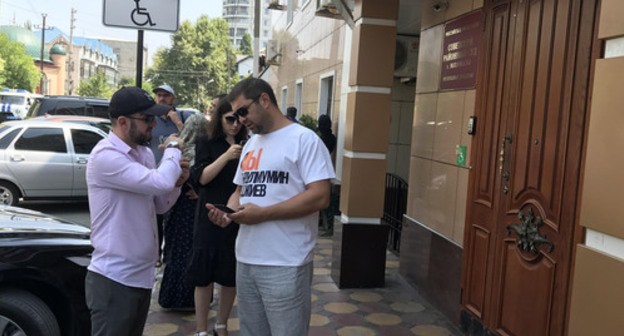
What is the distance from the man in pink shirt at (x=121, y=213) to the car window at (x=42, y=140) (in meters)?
7.48

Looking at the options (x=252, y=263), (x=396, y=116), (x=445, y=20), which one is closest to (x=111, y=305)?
(x=252, y=263)

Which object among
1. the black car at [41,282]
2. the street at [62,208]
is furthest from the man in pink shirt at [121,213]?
the street at [62,208]

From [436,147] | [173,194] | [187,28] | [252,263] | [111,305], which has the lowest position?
[111,305]

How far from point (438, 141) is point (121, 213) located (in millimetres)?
3170

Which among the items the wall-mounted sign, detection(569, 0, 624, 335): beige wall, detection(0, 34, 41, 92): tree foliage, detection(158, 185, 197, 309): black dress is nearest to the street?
detection(158, 185, 197, 309): black dress

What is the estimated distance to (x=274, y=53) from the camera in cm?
1708

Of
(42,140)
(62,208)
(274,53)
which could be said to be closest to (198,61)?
(274,53)

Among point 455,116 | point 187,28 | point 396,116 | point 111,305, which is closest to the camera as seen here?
point 111,305

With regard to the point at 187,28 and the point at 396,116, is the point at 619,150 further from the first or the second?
the point at 187,28

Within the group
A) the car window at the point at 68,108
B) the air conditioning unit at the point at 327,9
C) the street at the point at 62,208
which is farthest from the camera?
the car window at the point at 68,108

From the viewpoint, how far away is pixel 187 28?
2227 inches

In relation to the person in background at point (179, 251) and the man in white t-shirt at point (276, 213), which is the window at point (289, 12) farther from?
the man in white t-shirt at point (276, 213)

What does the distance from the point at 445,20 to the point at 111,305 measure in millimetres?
3759

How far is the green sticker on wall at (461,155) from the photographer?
4191 mm
